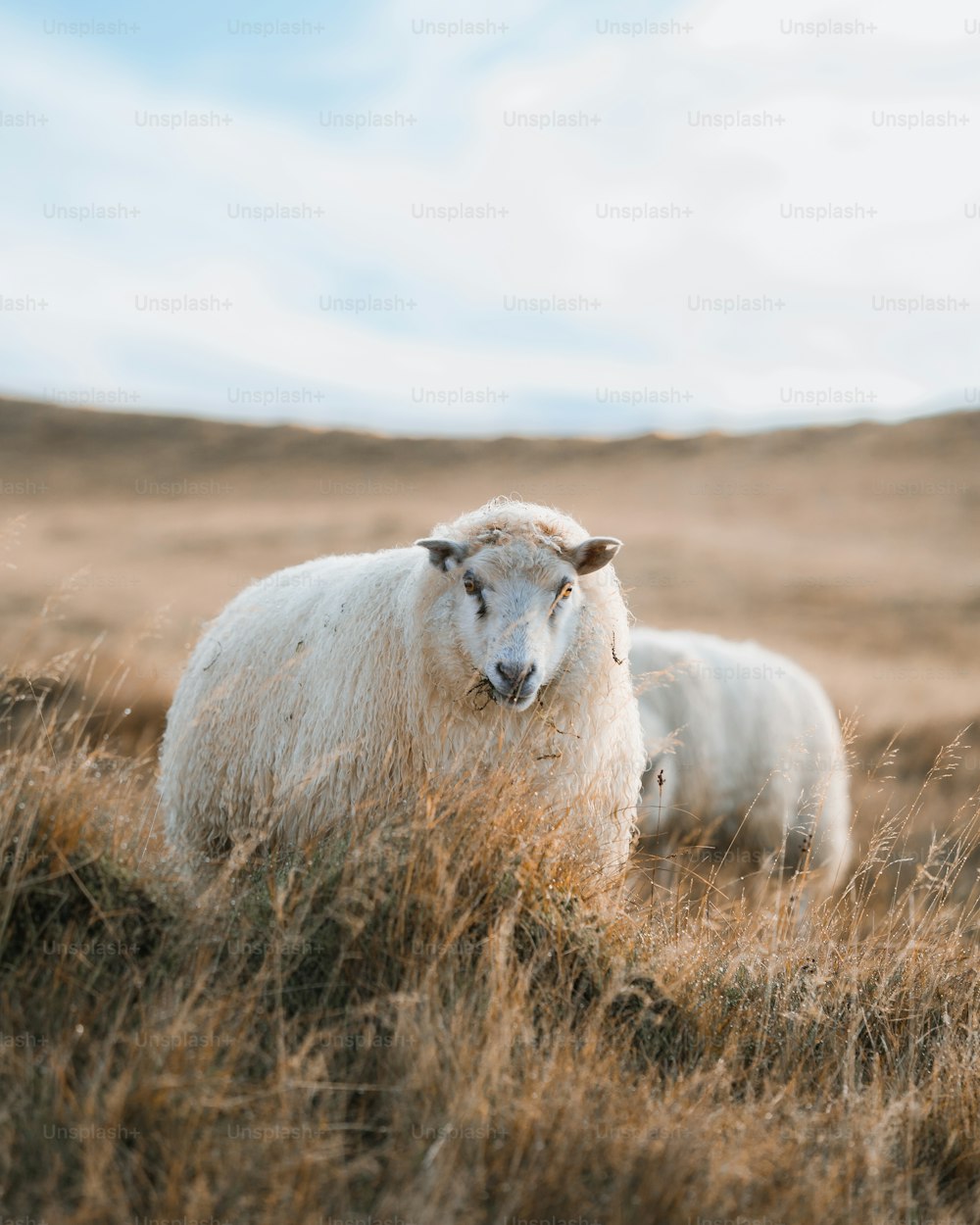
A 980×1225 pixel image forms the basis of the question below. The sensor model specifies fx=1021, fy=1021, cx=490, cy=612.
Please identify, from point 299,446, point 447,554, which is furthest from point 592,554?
point 299,446

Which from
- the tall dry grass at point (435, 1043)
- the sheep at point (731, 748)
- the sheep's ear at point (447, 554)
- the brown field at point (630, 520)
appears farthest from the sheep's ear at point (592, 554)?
the brown field at point (630, 520)

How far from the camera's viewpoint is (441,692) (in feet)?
16.5

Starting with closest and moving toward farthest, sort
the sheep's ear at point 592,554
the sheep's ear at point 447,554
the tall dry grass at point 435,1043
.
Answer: the tall dry grass at point 435,1043
the sheep's ear at point 447,554
the sheep's ear at point 592,554

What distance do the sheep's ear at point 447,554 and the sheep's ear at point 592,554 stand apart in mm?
537

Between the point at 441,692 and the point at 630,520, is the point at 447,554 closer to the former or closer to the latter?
the point at 441,692

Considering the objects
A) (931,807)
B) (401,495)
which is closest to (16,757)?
(931,807)

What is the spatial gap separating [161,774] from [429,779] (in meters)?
2.51

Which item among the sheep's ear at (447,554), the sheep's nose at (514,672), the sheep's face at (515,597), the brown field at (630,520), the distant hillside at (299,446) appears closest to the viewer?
the sheep's nose at (514,672)

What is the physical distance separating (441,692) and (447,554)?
2.25 ft

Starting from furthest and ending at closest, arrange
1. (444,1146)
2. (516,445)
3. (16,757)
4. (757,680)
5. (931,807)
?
(516,445), (931,807), (757,680), (16,757), (444,1146)

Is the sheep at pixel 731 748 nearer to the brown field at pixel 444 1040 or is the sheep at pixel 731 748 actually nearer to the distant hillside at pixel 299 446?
the brown field at pixel 444 1040

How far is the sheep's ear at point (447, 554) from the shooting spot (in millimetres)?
5004

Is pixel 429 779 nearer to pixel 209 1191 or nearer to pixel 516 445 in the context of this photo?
pixel 209 1191

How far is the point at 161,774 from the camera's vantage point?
5918 millimetres
